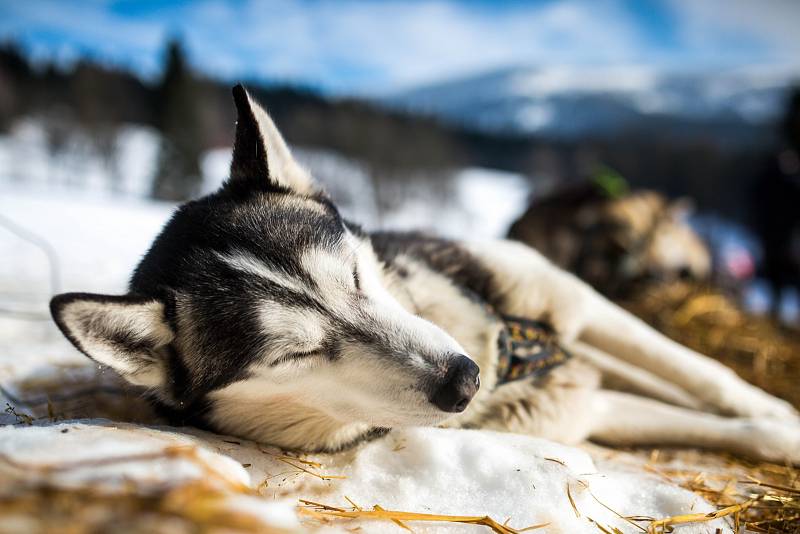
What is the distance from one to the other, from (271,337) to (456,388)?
580mm

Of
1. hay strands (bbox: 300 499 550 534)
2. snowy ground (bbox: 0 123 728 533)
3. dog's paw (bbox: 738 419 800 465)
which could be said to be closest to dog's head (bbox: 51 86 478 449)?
snowy ground (bbox: 0 123 728 533)

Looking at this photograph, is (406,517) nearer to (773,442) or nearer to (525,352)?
(525,352)

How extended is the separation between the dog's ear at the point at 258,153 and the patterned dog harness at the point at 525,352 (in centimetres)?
105

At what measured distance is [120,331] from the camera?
1.45m

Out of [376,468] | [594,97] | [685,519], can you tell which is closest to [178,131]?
[376,468]

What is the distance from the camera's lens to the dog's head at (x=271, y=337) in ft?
4.65

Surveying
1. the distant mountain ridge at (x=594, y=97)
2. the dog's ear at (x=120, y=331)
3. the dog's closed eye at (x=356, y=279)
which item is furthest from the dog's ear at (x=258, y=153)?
the distant mountain ridge at (x=594, y=97)

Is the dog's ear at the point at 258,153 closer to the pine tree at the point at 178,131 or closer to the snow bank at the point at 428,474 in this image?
the snow bank at the point at 428,474

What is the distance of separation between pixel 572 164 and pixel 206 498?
39.3 m

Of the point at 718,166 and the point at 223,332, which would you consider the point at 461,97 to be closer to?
the point at 718,166

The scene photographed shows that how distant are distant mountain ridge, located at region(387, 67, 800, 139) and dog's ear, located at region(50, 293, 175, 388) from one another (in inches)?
2356

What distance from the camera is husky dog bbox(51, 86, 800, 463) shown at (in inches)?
57.3

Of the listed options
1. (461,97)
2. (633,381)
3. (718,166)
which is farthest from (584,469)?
(461,97)

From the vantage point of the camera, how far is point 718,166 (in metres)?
26.3
